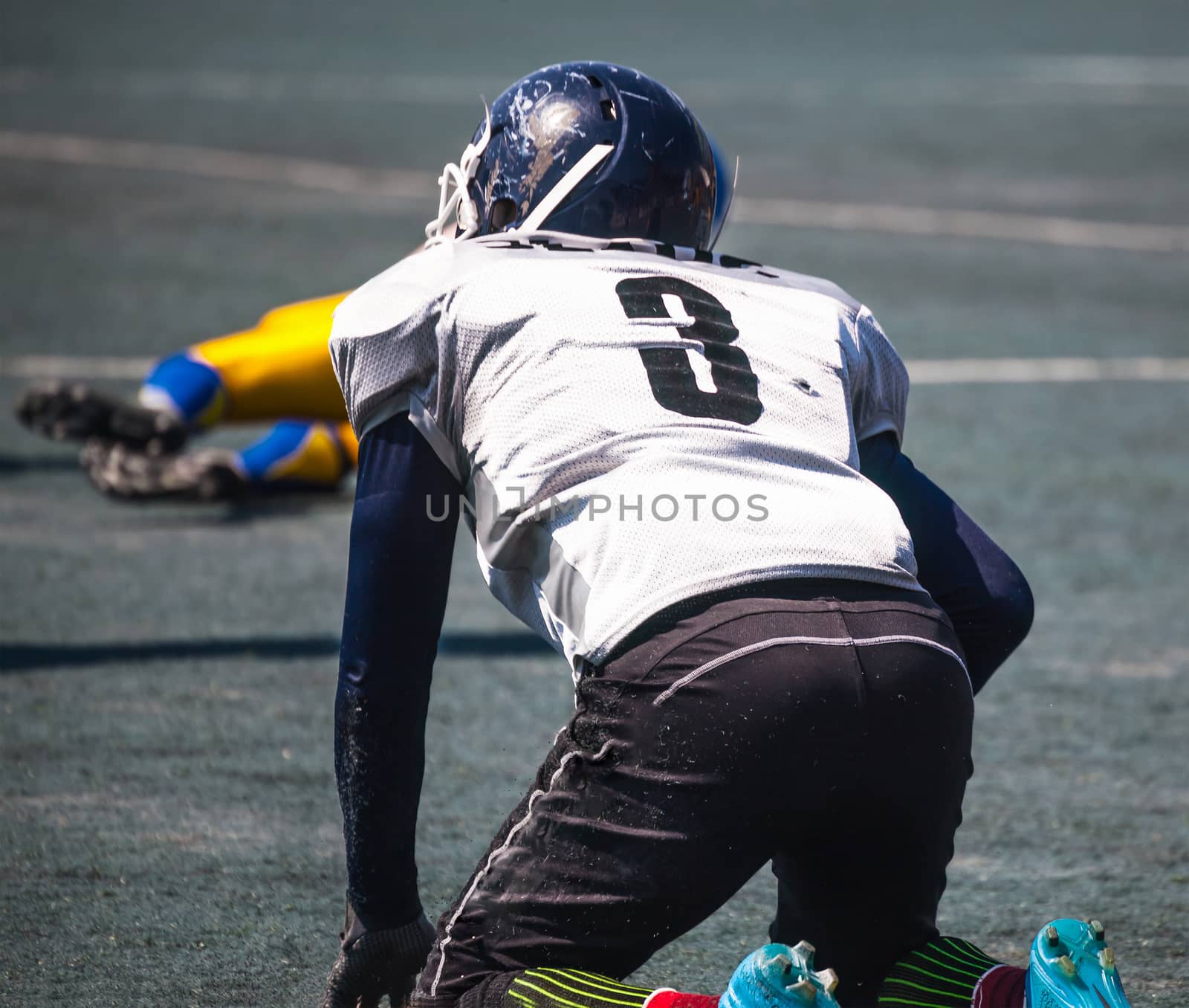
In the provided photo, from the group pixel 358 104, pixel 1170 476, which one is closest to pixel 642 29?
pixel 358 104

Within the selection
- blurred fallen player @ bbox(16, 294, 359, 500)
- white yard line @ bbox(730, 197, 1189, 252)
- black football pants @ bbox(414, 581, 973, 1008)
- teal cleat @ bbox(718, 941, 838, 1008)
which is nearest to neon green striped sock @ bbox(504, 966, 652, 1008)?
black football pants @ bbox(414, 581, 973, 1008)

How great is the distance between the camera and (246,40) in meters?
19.2

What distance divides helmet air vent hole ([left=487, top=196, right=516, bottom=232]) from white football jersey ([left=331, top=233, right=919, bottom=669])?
0.15 m

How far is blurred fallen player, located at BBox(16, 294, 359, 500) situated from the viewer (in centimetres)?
569

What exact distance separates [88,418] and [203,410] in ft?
1.15

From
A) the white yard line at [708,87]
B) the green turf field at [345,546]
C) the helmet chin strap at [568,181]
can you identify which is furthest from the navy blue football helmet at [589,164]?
the white yard line at [708,87]

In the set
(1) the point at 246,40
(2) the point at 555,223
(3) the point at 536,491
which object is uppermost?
(2) the point at 555,223

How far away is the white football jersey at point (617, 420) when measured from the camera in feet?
6.89

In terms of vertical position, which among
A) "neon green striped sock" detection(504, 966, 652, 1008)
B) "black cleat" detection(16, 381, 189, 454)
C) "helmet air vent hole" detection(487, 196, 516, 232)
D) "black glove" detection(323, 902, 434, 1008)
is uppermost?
"helmet air vent hole" detection(487, 196, 516, 232)

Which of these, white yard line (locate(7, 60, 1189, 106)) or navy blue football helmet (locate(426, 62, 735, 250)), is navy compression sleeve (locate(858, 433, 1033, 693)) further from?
white yard line (locate(7, 60, 1189, 106))

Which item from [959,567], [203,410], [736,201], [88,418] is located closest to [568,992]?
[959,567]

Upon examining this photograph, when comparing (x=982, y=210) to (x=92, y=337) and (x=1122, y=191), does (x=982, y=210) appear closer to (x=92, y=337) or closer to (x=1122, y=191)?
(x=1122, y=191)

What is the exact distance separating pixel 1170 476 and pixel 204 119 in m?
9.64

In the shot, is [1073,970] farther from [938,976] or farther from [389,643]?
[389,643]
